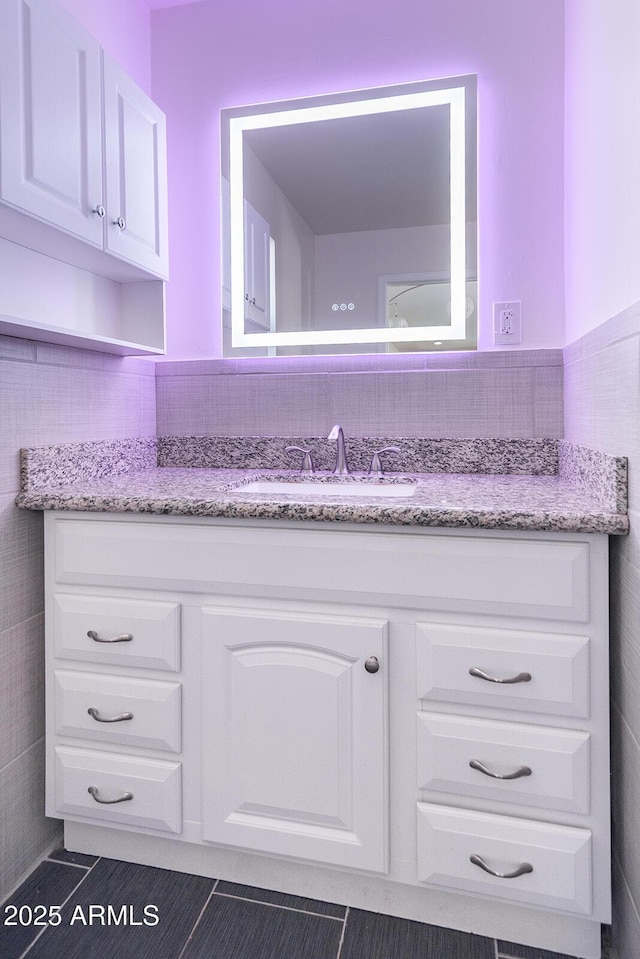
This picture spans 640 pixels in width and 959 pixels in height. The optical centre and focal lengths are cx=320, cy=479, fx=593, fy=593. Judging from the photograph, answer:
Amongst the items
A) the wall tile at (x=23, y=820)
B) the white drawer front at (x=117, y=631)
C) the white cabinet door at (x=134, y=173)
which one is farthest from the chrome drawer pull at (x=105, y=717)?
the white cabinet door at (x=134, y=173)

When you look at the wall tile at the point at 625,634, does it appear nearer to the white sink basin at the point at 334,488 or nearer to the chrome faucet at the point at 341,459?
the white sink basin at the point at 334,488

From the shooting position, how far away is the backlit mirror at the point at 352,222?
169 cm

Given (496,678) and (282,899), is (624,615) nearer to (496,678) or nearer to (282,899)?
(496,678)

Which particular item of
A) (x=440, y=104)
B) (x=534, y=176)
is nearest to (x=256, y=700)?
(x=534, y=176)

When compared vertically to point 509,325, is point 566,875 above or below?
below

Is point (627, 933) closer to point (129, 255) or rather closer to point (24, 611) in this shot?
point (24, 611)

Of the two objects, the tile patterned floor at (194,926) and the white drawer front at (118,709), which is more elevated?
the white drawer front at (118,709)

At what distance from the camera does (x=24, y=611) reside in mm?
1313

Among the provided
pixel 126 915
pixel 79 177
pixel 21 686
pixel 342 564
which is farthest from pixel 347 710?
pixel 79 177

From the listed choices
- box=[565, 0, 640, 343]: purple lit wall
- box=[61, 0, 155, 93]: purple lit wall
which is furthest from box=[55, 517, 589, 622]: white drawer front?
box=[61, 0, 155, 93]: purple lit wall

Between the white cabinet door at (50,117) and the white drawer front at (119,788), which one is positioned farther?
the white drawer front at (119,788)

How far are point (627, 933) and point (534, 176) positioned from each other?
68.0 inches

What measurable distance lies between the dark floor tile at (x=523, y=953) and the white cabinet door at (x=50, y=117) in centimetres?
164

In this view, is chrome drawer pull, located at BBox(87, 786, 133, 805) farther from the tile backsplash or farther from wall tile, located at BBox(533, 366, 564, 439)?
wall tile, located at BBox(533, 366, 564, 439)
